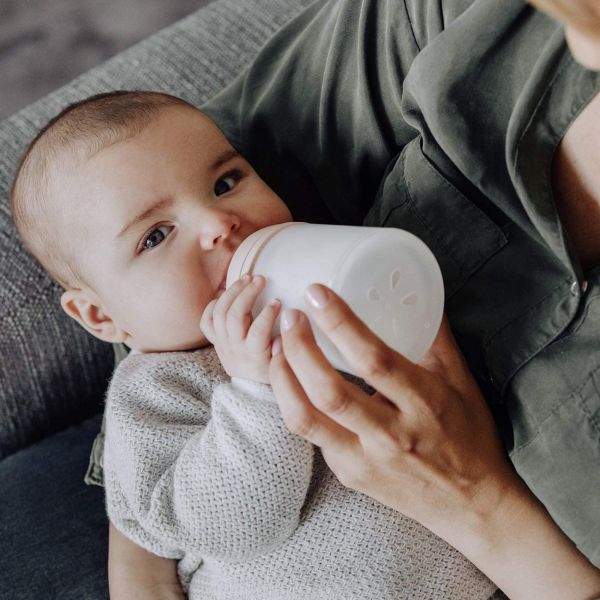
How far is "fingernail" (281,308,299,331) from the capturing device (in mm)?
700

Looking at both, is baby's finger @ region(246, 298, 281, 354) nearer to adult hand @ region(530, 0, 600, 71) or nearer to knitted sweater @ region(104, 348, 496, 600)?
knitted sweater @ region(104, 348, 496, 600)

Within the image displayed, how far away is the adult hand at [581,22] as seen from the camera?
1.56 ft

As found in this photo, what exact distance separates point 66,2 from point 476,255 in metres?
1.77

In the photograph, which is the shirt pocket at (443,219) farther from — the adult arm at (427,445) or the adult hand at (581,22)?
the adult hand at (581,22)

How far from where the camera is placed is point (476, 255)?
0.88 metres

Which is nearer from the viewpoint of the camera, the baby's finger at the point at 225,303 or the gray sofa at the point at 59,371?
the baby's finger at the point at 225,303

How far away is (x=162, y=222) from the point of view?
37.3 inches

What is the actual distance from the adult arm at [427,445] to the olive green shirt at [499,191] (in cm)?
4

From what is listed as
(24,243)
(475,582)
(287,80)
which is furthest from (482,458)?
(24,243)

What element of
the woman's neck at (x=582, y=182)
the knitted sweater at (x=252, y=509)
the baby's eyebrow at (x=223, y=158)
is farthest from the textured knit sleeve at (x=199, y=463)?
the woman's neck at (x=582, y=182)

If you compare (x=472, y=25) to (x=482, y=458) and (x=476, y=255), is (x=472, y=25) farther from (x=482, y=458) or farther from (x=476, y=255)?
(x=482, y=458)

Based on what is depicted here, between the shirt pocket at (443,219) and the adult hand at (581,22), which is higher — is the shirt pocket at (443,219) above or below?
below

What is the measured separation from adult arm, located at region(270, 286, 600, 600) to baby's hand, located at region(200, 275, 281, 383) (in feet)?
0.09

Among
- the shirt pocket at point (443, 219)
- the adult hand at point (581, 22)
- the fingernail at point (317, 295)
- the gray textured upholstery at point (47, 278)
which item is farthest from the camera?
the gray textured upholstery at point (47, 278)
